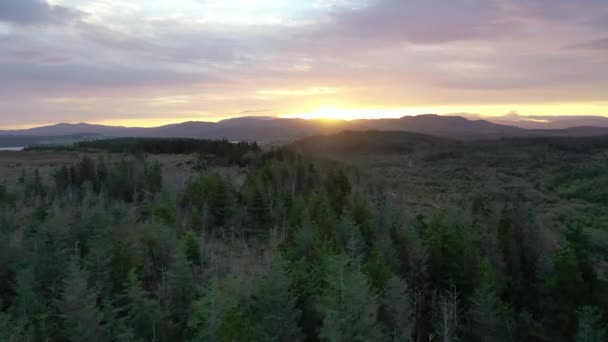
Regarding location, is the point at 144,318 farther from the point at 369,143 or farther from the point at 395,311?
the point at 369,143

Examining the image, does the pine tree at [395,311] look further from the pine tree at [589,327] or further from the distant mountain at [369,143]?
the distant mountain at [369,143]

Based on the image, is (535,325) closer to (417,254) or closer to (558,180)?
(417,254)

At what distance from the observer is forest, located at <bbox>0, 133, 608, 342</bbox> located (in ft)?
47.2

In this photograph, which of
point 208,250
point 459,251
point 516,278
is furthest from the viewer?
point 208,250

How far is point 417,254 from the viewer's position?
22672mm

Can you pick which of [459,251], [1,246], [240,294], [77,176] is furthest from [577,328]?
[77,176]

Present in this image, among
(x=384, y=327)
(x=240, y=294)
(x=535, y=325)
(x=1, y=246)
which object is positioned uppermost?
(x=1, y=246)

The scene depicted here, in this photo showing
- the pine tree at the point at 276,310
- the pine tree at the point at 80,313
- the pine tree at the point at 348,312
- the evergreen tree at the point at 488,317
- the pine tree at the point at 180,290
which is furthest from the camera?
the evergreen tree at the point at 488,317

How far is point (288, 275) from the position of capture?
59.3 ft

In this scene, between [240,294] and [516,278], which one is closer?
[240,294]

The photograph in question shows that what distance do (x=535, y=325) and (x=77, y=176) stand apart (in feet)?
133

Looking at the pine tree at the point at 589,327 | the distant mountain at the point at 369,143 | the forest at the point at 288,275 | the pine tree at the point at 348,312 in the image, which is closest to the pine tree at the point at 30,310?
the forest at the point at 288,275

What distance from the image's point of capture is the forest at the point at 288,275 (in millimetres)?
14391

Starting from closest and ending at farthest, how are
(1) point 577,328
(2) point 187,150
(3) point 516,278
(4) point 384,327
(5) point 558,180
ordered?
1. (4) point 384,327
2. (1) point 577,328
3. (3) point 516,278
4. (5) point 558,180
5. (2) point 187,150
